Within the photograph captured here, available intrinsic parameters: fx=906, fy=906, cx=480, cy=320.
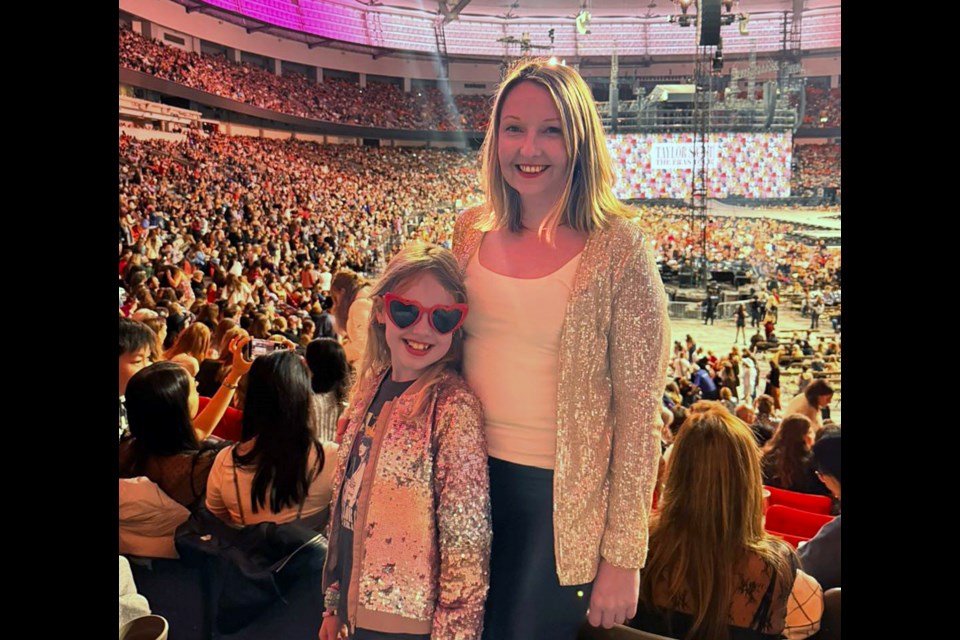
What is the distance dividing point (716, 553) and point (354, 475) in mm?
763

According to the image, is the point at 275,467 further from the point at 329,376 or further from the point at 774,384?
the point at 774,384

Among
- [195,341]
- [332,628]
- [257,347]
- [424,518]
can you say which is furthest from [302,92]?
[332,628]

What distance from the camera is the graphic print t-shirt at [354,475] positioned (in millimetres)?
1882

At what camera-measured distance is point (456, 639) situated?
1.81 meters

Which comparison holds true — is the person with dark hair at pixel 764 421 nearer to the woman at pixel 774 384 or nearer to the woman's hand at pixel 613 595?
the woman at pixel 774 384

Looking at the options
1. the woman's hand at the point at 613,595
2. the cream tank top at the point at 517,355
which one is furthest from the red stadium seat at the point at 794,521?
the cream tank top at the point at 517,355

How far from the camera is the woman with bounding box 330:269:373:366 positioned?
237 cm

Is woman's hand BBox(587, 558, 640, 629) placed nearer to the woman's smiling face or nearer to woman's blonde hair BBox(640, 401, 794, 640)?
woman's blonde hair BBox(640, 401, 794, 640)

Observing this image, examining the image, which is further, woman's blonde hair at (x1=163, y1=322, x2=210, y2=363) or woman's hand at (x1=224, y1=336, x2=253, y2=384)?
woman's blonde hair at (x1=163, y1=322, x2=210, y2=363)

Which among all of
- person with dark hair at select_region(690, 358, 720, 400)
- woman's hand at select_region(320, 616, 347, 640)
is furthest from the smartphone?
person with dark hair at select_region(690, 358, 720, 400)

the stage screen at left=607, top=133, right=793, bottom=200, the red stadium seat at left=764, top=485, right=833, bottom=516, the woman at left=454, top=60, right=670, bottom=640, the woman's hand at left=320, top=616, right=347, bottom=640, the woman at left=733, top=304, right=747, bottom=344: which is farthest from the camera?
the red stadium seat at left=764, top=485, right=833, bottom=516

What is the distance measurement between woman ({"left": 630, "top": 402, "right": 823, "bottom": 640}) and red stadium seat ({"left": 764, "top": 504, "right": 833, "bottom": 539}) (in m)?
0.55
